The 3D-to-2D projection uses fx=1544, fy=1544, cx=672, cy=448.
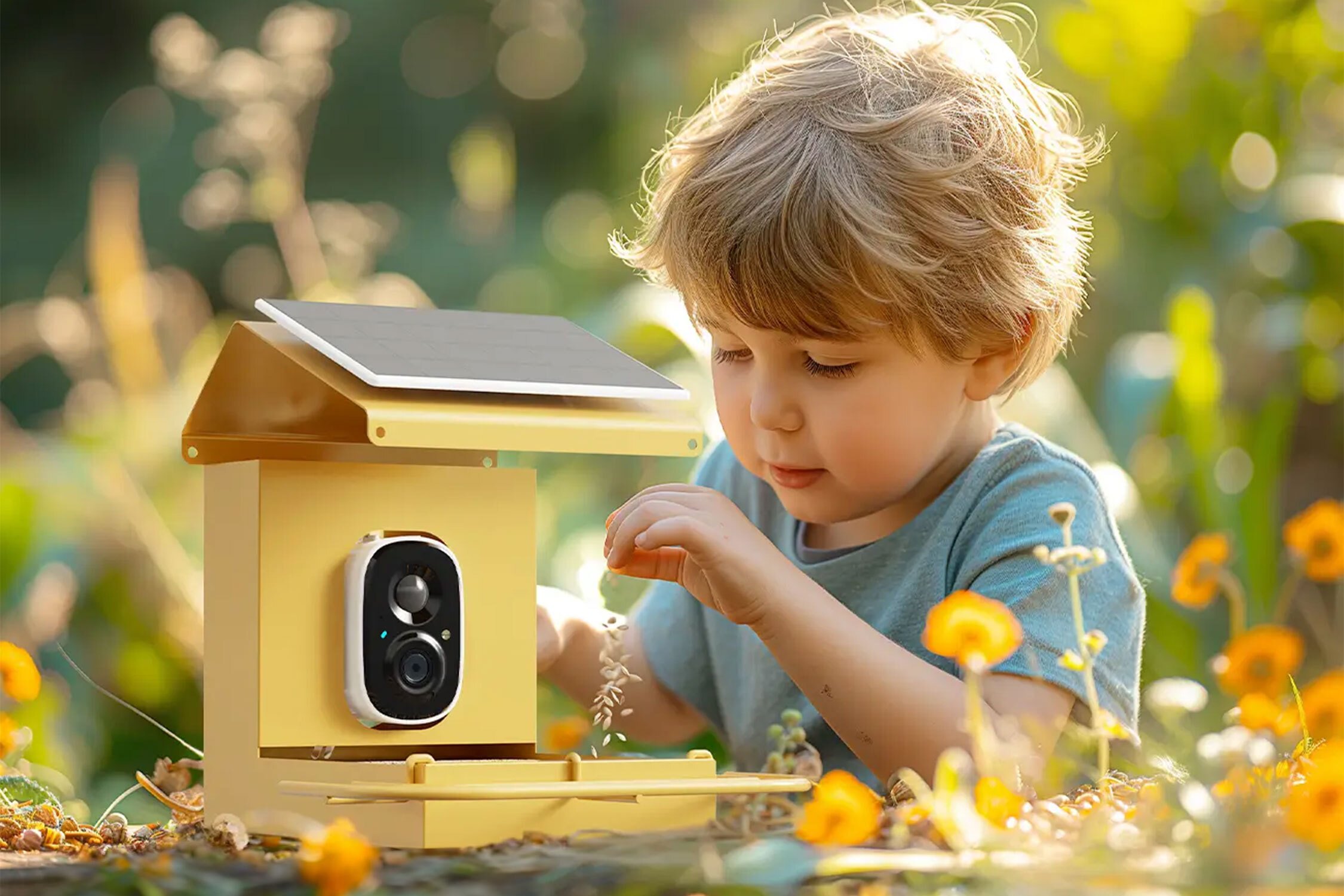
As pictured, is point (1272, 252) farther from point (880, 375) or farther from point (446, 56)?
point (446, 56)

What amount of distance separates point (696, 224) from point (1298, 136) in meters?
3.10

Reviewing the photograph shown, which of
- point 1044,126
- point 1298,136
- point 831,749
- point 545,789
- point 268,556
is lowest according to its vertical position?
point 831,749

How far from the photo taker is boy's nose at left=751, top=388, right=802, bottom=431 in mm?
1527

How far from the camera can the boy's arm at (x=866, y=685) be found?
1.34 metres

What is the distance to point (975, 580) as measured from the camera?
5.44 feet

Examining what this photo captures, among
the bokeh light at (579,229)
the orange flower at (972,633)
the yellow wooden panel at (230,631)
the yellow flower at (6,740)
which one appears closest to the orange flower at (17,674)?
the yellow flower at (6,740)

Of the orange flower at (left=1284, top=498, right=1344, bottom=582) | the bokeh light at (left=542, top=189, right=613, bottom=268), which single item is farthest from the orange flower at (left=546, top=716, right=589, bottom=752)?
the bokeh light at (left=542, top=189, right=613, bottom=268)

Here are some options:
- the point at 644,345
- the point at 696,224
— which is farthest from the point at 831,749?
the point at 644,345

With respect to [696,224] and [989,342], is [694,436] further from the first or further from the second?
[989,342]

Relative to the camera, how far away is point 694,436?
4.00ft

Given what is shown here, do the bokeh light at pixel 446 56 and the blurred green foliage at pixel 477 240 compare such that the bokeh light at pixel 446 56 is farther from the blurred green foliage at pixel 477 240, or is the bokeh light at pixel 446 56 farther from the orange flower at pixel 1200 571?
the orange flower at pixel 1200 571

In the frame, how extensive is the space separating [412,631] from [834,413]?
53 cm

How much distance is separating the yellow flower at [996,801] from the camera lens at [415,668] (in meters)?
0.48

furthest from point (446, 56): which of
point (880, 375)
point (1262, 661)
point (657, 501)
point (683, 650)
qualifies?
point (1262, 661)
